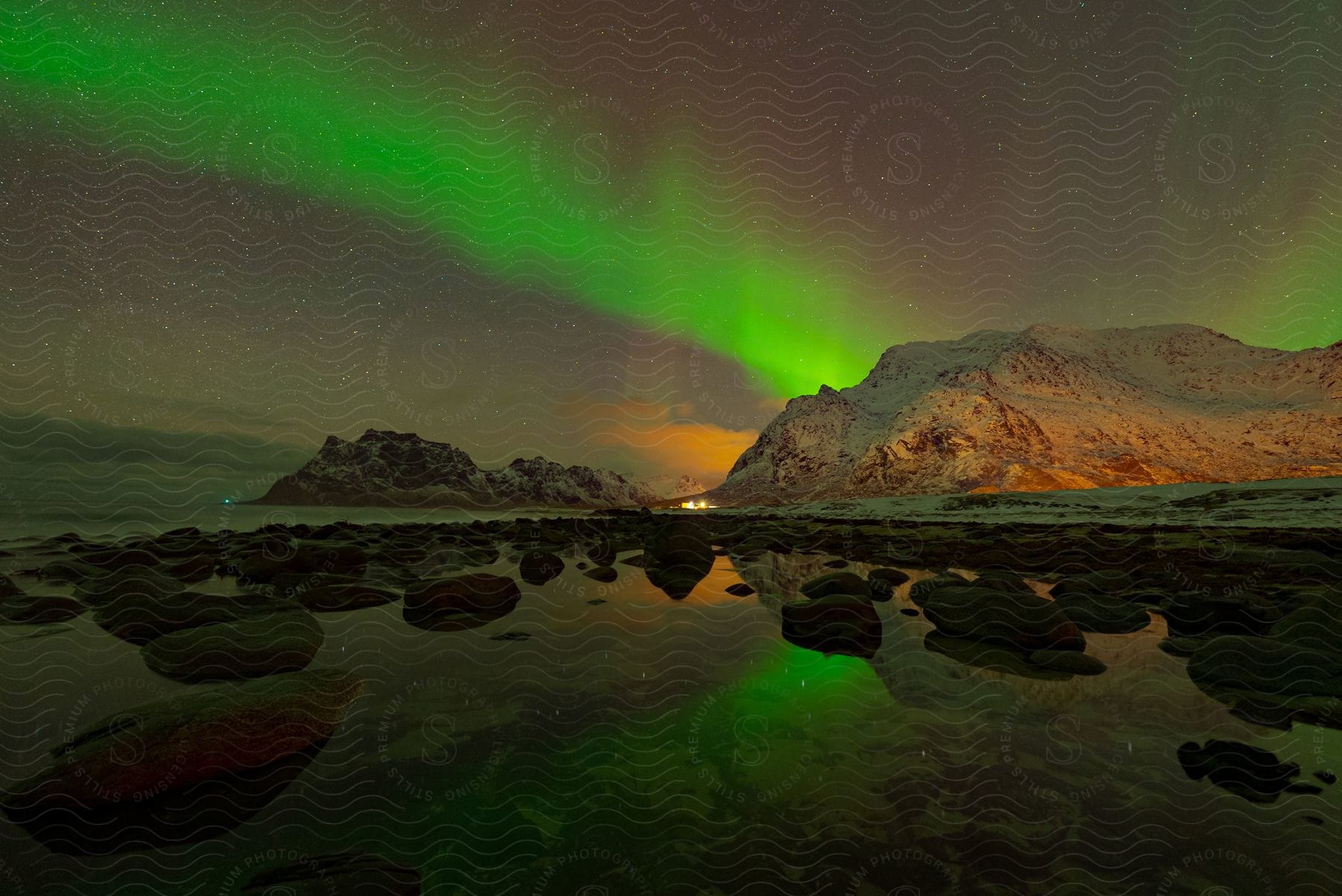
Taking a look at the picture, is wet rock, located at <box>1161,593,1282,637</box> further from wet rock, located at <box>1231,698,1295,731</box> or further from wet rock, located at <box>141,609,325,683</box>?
wet rock, located at <box>141,609,325,683</box>

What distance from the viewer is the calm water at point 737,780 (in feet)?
15.5

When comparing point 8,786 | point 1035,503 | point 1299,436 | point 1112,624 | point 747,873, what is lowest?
point 8,786

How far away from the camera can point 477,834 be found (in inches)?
207

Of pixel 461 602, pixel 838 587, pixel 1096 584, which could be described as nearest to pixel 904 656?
pixel 838 587

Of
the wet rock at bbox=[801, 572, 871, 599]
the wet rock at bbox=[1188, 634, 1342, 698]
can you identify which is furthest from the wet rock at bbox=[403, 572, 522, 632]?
the wet rock at bbox=[1188, 634, 1342, 698]

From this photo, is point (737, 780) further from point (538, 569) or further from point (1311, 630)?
point (538, 569)

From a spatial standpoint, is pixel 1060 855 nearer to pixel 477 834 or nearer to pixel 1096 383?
pixel 477 834

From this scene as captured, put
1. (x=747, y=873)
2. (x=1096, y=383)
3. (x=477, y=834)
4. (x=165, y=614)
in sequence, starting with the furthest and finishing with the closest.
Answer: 1. (x=1096, y=383)
2. (x=165, y=614)
3. (x=477, y=834)
4. (x=747, y=873)

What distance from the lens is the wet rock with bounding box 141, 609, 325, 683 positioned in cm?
917

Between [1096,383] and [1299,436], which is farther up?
[1096,383]

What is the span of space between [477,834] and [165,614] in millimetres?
12027

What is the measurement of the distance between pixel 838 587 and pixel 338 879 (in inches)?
499

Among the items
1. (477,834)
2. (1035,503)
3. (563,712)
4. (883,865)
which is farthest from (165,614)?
(1035,503)

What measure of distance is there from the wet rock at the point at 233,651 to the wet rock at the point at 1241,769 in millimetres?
13385
